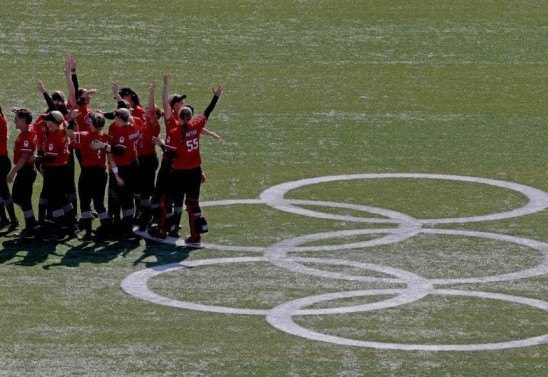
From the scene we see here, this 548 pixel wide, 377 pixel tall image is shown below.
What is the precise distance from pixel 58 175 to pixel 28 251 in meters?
1.53

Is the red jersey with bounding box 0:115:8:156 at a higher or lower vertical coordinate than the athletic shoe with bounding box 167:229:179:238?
higher

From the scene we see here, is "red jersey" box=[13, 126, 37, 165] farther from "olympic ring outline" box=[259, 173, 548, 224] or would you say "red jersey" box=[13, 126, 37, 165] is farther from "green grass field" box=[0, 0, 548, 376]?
"olympic ring outline" box=[259, 173, 548, 224]

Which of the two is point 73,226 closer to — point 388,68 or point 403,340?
point 403,340

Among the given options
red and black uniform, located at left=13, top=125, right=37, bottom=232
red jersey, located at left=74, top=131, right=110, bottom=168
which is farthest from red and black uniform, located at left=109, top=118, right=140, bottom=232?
red and black uniform, located at left=13, top=125, right=37, bottom=232

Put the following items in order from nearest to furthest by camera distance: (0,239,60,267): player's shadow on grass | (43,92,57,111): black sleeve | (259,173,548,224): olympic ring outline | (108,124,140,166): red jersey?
(0,239,60,267): player's shadow on grass → (108,124,140,166): red jersey → (43,92,57,111): black sleeve → (259,173,548,224): olympic ring outline

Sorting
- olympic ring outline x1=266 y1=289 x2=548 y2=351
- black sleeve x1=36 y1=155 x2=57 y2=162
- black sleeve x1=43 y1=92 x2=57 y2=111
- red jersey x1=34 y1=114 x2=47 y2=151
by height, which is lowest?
olympic ring outline x1=266 y1=289 x2=548 y2=351

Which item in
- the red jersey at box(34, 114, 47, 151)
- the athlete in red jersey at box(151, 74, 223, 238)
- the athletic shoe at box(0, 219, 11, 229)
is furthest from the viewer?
the athletic shoe at box(0, 219, 11, 229)

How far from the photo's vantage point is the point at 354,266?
21.2 meters

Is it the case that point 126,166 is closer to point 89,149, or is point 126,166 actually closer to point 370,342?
point 89,149

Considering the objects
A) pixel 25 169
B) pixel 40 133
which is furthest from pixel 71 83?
pixel 25 169

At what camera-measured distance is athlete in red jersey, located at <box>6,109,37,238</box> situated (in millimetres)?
22672

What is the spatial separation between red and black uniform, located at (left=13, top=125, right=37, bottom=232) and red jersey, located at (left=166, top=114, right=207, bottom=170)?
2269 mm

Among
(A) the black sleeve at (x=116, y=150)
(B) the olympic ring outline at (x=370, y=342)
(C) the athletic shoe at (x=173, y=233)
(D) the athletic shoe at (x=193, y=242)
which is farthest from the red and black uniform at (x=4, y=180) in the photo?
(B) the olympic ring outline at (x=370, y=342)

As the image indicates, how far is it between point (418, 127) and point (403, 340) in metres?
13.7
